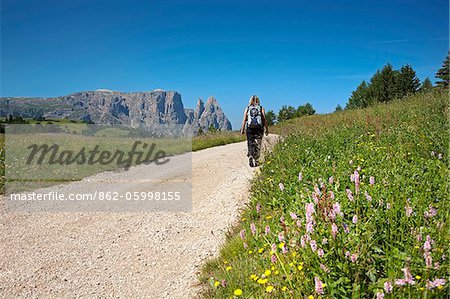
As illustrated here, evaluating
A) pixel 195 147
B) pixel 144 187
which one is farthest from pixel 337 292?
pixel 195 147

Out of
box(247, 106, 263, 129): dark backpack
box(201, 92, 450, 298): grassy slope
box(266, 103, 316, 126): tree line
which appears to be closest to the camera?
box(201, 92, 450, 298): grassy slope

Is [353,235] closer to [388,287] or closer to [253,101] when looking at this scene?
[388,287]

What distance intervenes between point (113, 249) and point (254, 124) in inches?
262

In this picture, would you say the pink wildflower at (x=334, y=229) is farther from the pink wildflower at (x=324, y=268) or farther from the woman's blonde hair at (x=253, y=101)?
the woman's blonde hair at (x=253, y=101)

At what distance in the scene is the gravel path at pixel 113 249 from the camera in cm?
531

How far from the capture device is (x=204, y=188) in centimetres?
1044

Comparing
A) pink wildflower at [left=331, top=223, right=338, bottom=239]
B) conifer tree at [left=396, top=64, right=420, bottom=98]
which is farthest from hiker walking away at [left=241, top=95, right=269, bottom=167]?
conifer tree at [left=396, top=64, right=420, bottom=98]

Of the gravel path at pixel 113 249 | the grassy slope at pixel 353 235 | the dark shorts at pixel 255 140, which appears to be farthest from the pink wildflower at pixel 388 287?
the dark shorts at pixel 255 140

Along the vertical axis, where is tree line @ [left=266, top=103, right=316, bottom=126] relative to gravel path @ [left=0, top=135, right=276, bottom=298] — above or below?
above

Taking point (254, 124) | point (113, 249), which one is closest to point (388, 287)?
point (113, 249)

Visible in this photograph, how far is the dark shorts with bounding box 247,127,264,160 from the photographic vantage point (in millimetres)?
11461

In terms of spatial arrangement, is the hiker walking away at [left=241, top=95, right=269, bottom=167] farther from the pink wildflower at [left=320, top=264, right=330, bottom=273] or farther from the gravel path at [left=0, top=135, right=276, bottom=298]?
Result: the pink wildflower at [left=320, top=264, right=330, bottom=273]

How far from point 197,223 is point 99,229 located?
2424 millimetres

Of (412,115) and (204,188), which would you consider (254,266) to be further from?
(412,115)
